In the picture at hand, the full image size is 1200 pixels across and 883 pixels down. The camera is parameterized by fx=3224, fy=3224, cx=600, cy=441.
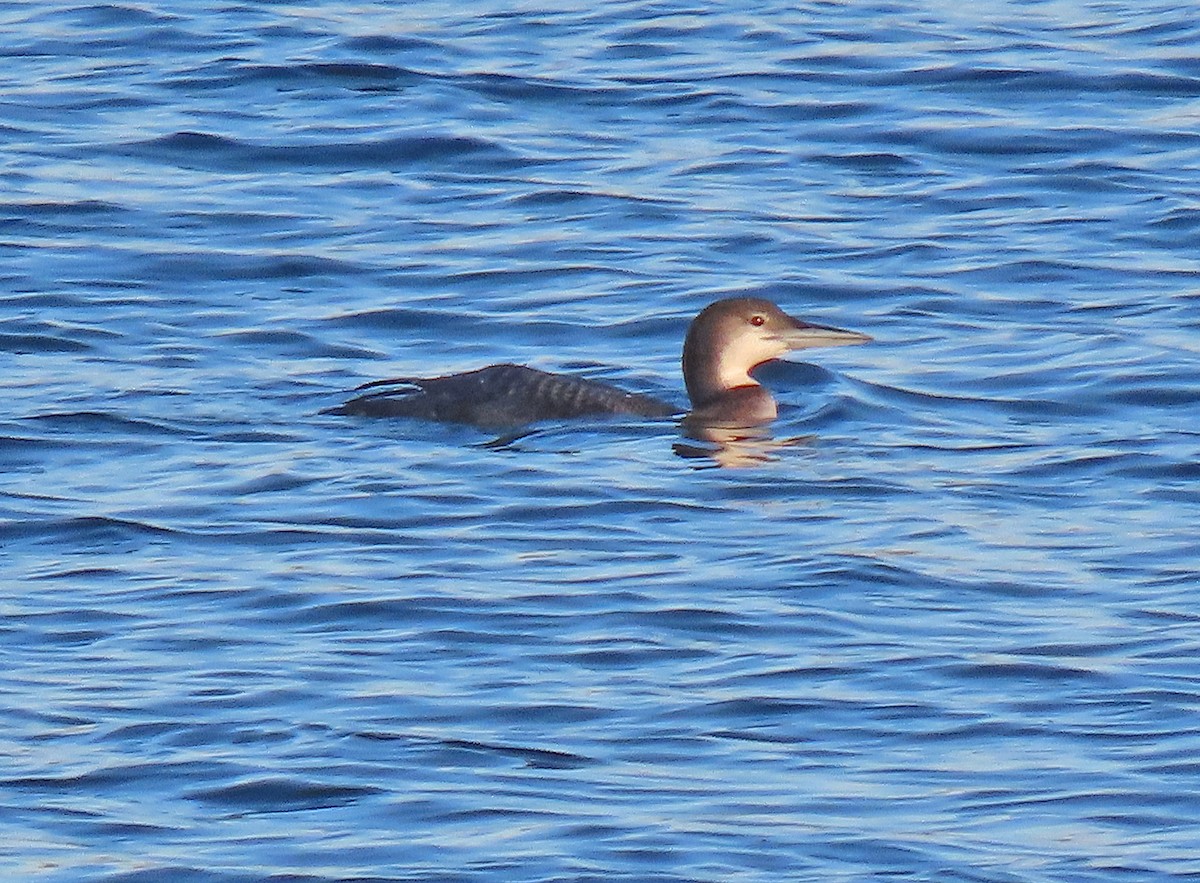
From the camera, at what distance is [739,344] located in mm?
11320

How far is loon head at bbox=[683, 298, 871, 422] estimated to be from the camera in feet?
37.0

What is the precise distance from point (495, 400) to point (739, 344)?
3.55 ft

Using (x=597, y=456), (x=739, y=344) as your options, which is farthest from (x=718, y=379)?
(x=597, y=456)

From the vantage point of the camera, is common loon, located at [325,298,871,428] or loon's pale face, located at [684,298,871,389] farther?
loon's pale face, located at [684,298,871,389]

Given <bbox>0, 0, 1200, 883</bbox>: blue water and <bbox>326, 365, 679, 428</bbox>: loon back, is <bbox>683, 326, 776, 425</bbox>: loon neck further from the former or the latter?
<bbox>326, 365, 679, 428</bbox>: loon back

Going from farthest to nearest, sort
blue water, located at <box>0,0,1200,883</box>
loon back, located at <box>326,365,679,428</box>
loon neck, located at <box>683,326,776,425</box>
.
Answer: loon neck, located at <box>683,326,776,425</box>
loon back, located at <box>326,365,679,428</box>
blue water, located at <box>0,0,1200,883</box>

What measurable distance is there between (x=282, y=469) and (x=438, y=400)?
811 millimetres

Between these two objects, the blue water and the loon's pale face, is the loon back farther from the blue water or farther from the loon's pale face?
the loon's pale face

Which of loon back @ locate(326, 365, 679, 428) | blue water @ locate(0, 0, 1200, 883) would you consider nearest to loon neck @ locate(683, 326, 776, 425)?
blue water @ locate(0, 0, 1200, 883)

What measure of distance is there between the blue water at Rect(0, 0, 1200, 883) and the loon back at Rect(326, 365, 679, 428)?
0.30 feet

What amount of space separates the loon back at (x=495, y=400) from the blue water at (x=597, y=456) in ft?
0.30

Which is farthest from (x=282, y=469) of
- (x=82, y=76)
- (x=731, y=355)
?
(x=82, y=76)

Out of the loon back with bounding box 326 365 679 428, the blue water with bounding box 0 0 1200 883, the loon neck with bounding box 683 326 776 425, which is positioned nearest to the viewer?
the blue water with bounding box 0 0 1200 883

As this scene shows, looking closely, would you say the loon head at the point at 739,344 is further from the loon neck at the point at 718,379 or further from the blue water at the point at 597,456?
the blue water at the point at 597,456
